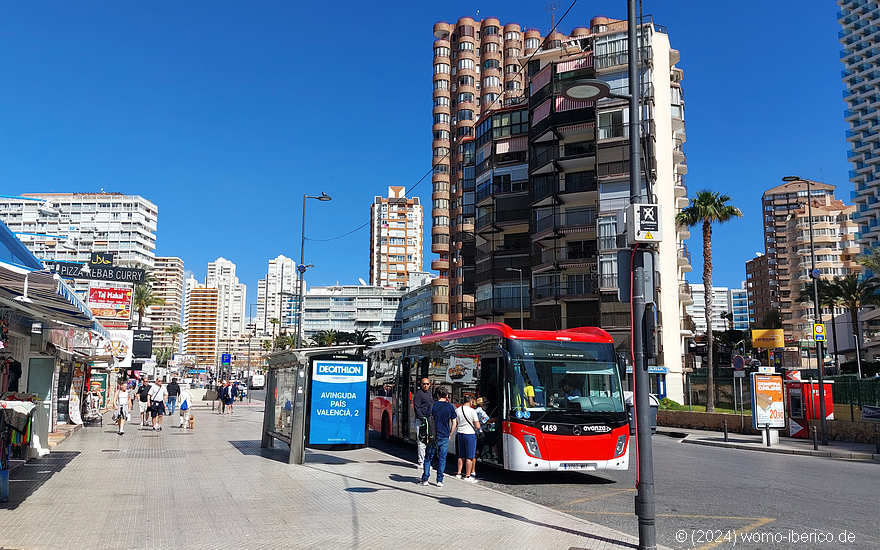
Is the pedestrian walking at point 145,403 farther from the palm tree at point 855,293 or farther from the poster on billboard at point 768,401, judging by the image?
the palm tree at point 855,293

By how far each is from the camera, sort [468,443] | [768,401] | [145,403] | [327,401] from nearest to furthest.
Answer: [468,443] → [327,401] → [768,401] → [145,403]

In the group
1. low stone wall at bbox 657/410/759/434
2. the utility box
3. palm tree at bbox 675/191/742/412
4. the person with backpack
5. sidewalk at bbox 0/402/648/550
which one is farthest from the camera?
palm tree at bbox 675/191/742/412

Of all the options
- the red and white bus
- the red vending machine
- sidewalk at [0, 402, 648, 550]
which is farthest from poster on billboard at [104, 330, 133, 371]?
the red vending machine

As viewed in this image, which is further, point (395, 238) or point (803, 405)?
point (395, 238)

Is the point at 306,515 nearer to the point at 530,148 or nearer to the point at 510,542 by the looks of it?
the point at 510,542

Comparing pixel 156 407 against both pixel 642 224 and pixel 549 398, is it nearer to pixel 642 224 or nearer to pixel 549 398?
pixel 549 398

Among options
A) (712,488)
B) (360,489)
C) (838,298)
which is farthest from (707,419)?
(838,298)

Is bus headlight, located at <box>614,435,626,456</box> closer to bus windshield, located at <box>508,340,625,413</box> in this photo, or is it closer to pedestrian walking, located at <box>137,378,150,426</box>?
bus windshield, located at <box>508,340,625,413</box>

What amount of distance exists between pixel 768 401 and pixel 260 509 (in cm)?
1966

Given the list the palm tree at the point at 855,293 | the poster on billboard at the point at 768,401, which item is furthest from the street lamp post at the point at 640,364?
the palm tree at the point at 855,293

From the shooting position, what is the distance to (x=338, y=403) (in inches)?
615

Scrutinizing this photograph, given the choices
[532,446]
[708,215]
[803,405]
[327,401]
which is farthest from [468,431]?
[708,215]

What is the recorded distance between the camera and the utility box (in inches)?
343

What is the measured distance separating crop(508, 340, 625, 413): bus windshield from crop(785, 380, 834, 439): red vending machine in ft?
52.5
